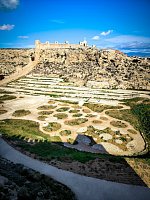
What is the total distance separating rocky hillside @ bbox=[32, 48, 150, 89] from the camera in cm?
6231

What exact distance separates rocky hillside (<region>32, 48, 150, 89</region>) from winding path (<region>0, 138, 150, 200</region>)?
45.0 meters

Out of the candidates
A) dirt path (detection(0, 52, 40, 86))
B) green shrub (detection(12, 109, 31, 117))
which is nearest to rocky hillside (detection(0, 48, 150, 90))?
dirt path (detection(0, 52, 40, 86))

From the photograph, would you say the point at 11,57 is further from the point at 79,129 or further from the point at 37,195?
the point at 37,195

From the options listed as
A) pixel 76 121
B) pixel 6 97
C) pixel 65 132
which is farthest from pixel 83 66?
pixel 65 132

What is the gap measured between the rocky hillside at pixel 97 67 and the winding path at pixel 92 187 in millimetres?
45025

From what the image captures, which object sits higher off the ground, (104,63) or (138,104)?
(104,63)

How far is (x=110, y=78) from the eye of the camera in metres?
65.0

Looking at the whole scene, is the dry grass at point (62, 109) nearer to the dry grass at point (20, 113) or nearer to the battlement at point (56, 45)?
the dry grass at point (20, 113)

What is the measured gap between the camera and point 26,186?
12.9 m

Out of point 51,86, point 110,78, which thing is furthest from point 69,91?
point 110,78

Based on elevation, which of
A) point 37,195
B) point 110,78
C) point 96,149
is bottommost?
point 96,149

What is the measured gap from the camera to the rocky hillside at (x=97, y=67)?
62312mm

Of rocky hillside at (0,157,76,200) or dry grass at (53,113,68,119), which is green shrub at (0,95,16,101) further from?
rocky hillside at (0,157,76,200)

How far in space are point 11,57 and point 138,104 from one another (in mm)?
70697
